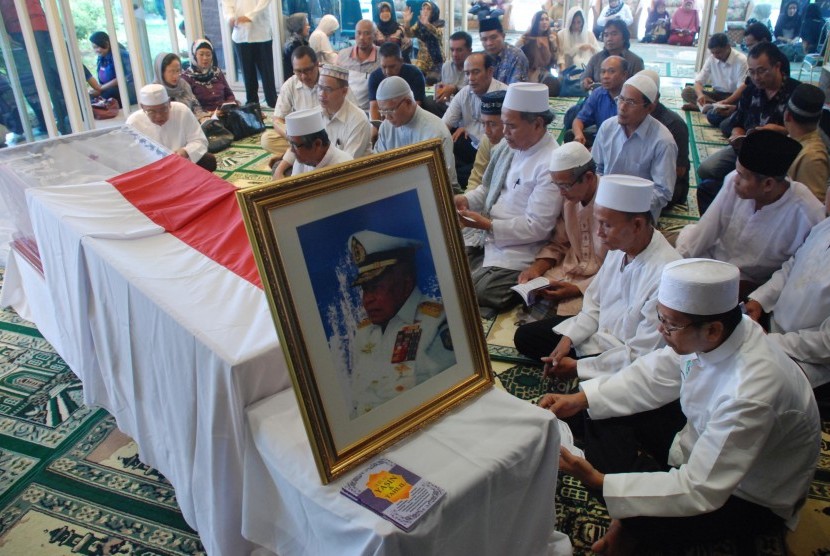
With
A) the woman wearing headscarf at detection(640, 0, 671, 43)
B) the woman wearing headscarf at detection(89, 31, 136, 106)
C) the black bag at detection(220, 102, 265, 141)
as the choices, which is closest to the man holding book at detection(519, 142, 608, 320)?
the black bag at detection(220, 102, 265, 141)

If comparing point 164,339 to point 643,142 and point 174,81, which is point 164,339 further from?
point 174,81

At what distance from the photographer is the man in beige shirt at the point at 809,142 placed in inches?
124

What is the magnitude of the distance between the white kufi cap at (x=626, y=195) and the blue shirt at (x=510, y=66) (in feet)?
11.7

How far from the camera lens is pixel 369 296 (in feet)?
4.29

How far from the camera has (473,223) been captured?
314cm

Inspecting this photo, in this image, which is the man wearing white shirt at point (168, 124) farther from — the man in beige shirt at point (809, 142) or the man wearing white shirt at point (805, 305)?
the man in beige shirt at point (809, 142)

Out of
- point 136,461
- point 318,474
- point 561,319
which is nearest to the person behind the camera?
point 318,474

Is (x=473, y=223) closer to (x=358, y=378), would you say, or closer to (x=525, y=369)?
(x=525, y=369)

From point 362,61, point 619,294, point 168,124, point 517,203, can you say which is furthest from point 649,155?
point 362,61

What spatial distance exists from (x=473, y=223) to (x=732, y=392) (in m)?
1.77

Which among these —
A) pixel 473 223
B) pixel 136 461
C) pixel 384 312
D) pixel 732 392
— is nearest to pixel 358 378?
pixel 384 312

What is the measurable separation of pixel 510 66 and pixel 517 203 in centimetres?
270

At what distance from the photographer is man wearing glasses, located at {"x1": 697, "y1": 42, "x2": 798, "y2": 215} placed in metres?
3.93

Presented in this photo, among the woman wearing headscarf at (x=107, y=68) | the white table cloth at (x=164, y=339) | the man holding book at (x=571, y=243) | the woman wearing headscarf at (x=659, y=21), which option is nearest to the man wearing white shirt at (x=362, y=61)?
the woman wearing headscarf at (x=107, y=68)
